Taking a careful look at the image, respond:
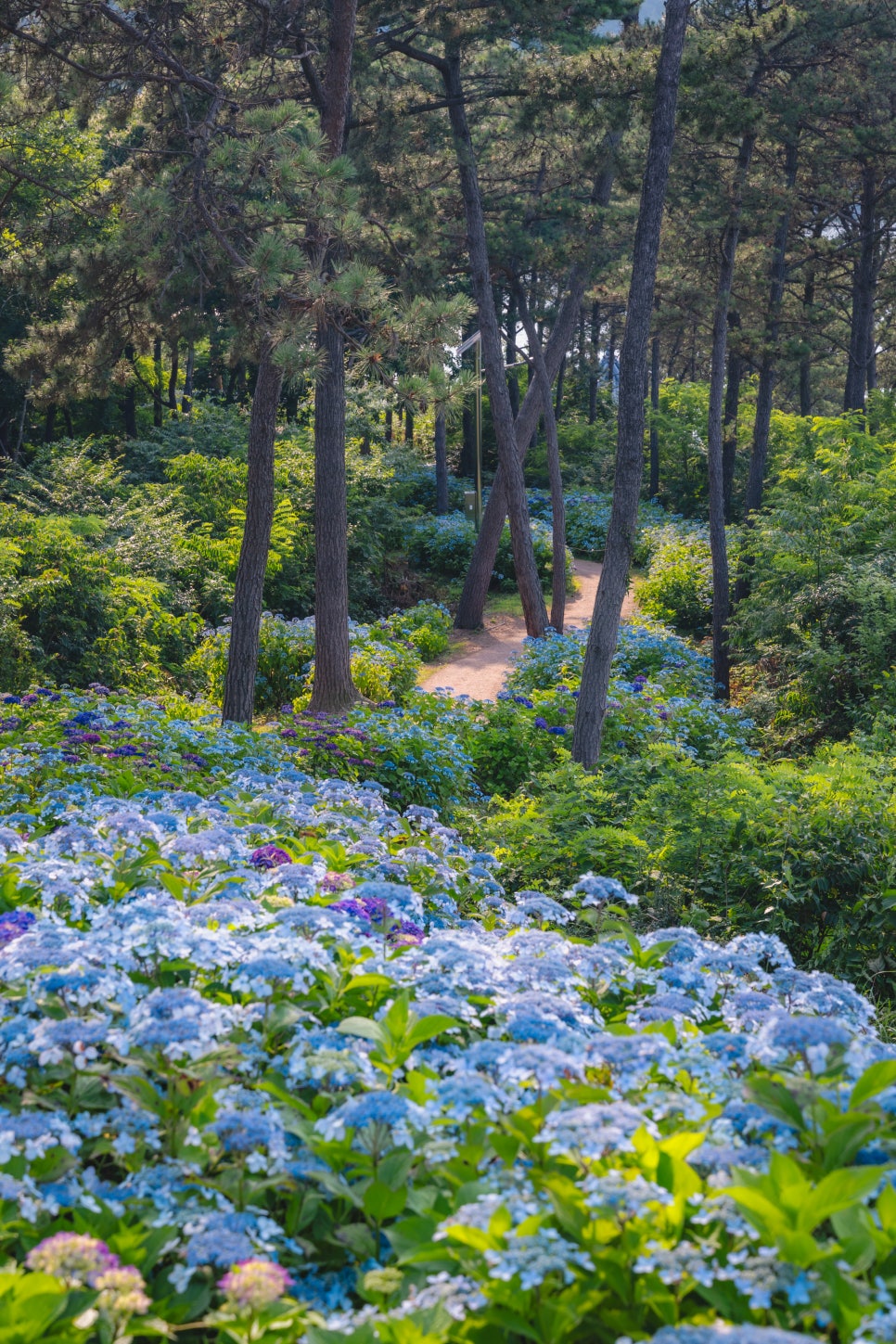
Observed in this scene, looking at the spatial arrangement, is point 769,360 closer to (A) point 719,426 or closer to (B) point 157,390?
(A) point 719,426

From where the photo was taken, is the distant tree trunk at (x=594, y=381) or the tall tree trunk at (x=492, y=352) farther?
the distant tree trunk at (x=594, y=381)

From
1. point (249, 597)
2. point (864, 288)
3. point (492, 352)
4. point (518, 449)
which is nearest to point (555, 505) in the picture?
point (518, 449)

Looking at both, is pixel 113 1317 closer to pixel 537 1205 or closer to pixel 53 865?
pixel 537 1205

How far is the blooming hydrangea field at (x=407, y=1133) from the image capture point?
5.30 ft

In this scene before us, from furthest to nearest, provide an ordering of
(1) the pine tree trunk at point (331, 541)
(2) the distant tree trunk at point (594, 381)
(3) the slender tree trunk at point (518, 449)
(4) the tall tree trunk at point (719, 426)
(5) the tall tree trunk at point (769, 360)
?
(2) the distant tree trunk at point (594, 381) → (5) the tall tree trunk at point (769, 360) → (3) the slender tree trunk at point (518, 449) → (4) the tall tree trunk at point (719, 426) → (1) the pine tree trunk at point (331, 541)

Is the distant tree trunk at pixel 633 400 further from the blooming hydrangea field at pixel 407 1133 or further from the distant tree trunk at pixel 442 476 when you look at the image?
the distant tree trunk at pixel 442 476

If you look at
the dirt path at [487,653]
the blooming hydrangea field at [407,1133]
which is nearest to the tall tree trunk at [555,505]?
the dirt path at [487,653]

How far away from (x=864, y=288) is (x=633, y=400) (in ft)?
53.0

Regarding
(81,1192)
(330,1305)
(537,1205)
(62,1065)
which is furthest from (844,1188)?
(62,1065)

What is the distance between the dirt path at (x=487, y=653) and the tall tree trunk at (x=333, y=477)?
1.35 m

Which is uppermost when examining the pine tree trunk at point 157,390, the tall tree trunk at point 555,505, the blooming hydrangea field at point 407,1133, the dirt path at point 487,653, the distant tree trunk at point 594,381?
the distant tree trunk at point 594,381

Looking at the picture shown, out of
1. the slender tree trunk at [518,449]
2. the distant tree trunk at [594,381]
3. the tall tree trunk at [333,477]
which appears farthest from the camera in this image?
the distant tree trunk at [594,381]

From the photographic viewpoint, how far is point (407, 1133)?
191 centimetres

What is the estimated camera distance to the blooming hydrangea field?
63.6 inches
